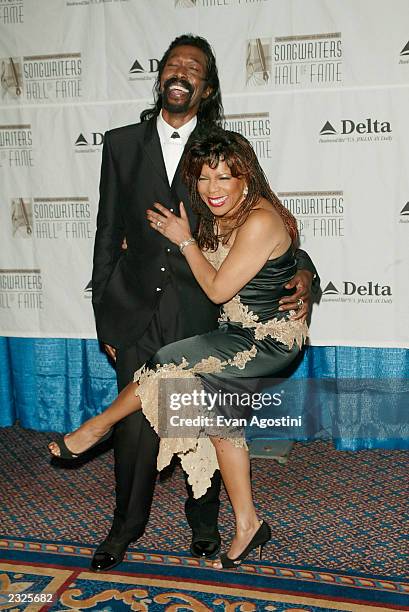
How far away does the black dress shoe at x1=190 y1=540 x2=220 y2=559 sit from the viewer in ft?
9.86

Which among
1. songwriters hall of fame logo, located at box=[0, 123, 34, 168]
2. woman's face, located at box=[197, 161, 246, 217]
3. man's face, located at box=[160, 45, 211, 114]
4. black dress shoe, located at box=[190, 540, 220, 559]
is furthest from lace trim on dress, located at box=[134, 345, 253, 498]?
songwriters hall of fame logo, located at box=[0, 123, 34, 168]

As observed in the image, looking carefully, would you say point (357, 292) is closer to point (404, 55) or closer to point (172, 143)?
point (404, 55)

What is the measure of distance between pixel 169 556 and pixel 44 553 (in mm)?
476

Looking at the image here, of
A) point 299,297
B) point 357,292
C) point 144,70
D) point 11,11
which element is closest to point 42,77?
point 11,11

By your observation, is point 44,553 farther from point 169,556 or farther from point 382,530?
point 382,530

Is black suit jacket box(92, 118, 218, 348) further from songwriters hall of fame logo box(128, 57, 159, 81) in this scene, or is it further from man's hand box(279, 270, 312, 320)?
songwriters hall of fame logo box(128, 57, 159, 81)

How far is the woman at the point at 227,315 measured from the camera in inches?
108

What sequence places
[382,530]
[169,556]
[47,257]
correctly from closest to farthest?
1. [169,556]
2. [382,530]
3. [47,257]

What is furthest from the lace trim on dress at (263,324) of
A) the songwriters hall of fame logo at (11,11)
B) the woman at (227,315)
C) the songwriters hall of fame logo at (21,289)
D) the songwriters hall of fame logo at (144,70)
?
the songwriters hall of fame logo at (11,11)

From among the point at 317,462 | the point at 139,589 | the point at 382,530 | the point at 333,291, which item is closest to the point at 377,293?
the point at 333,291

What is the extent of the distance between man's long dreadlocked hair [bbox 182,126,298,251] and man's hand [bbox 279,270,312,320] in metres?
0.14

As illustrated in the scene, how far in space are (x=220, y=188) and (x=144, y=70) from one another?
1481 mm

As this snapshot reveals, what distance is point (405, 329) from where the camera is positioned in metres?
3.93

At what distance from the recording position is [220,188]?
2760mm
